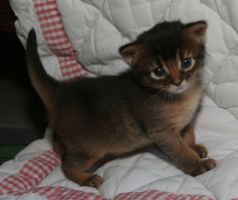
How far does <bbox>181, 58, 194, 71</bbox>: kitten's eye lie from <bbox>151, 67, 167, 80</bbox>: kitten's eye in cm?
8

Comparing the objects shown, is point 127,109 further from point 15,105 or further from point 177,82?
point 15,105

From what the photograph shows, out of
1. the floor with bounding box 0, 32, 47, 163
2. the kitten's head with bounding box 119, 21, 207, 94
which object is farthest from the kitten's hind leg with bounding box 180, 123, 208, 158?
the floor with bounding box 0, 32, 47, 163

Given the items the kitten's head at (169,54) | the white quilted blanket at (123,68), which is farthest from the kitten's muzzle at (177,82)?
the white quilted blanket at (123,68)

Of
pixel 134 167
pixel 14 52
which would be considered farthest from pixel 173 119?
pixel 14 52

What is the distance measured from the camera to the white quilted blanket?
1881 millimetres

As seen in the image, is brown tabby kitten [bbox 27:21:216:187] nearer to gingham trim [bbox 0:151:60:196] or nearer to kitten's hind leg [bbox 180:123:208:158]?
kitten's hind leg [bbox 180:123:208:158]

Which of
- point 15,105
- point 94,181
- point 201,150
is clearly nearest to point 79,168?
point 94,181

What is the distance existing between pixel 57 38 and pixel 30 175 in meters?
0.73

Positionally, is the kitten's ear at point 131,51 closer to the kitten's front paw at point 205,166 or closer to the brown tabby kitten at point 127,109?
the brown tabby kitten at point 127,109

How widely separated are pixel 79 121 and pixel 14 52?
1406mm

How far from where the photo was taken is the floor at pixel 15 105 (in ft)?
8.88

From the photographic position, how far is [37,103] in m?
2.78

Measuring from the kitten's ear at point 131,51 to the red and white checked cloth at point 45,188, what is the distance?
557 mm

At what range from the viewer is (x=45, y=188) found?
6.40 feet
